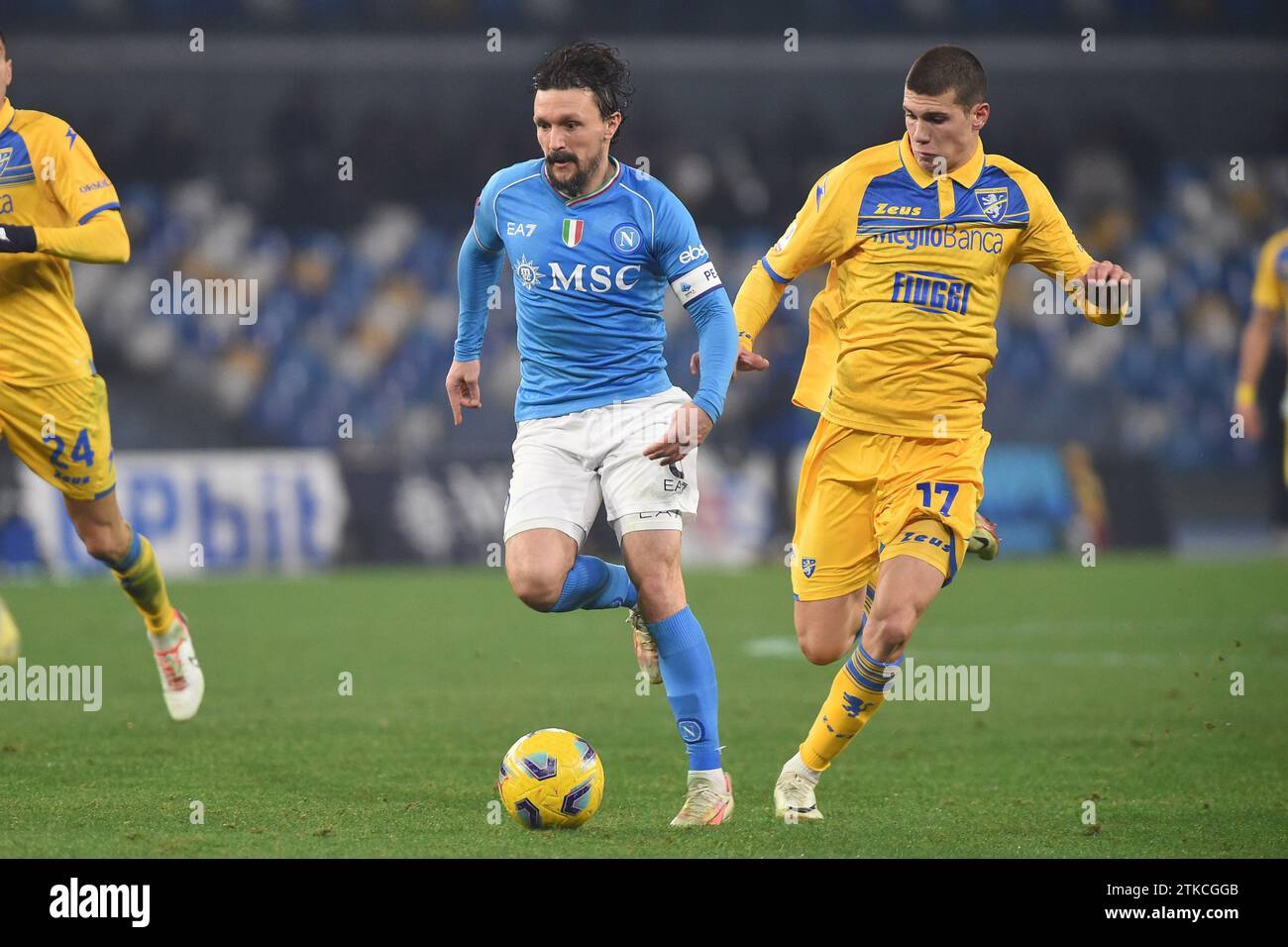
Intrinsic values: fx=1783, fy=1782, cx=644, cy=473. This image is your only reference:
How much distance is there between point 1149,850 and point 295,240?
18344 mm

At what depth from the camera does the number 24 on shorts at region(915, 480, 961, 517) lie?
6129 mm

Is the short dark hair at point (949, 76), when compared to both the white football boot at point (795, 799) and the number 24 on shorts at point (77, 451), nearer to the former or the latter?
the white football boot at point (795, 799)

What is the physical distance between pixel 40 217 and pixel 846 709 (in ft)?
12.3

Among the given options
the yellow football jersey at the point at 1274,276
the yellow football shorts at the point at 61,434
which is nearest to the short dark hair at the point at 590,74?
the yellow football shorts at the point at 61,434

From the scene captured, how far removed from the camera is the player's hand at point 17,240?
Answer: 6656 mm

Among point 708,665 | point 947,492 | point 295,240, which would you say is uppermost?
point 295,240

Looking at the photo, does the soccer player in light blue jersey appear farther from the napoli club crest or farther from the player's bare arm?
the player's bare arm

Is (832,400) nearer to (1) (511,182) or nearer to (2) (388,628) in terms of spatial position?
(1) (511,182)

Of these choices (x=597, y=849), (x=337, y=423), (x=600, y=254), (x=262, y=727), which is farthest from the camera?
(x=337, y=423)

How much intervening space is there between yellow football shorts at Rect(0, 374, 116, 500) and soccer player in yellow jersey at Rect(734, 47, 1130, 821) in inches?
112

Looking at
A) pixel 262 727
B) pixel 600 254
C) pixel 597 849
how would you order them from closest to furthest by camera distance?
1. pixel 597 849
2. pixel 600 254
3. pixel 262 727

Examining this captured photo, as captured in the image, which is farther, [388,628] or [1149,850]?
[388,628]

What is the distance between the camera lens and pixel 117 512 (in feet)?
24.7

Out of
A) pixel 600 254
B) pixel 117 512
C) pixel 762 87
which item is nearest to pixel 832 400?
pixel 600 254
